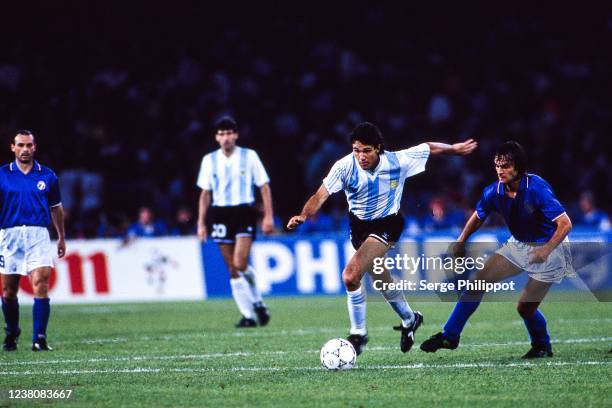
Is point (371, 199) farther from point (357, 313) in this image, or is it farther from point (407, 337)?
point (407, 337)

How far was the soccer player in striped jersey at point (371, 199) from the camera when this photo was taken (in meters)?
9.05

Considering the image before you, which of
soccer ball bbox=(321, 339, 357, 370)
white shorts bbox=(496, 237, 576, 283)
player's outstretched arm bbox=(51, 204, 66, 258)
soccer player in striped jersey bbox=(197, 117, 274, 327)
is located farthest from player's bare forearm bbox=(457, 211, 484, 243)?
soccer player in striped jersey bbox=(197, 117, 274, 327)

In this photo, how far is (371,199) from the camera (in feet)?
30.7

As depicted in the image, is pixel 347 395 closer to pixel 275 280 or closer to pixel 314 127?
pixel 275 280

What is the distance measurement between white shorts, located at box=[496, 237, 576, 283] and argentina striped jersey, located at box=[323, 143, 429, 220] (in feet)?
3.40

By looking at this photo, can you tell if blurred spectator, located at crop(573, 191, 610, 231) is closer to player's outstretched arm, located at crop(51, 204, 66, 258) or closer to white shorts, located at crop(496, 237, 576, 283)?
white shorts, located at crop(496, 237, 576, 283)

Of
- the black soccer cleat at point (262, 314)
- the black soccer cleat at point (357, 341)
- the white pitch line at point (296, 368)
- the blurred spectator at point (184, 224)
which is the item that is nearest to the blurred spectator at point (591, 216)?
the blurred spectator at point (184, 224)

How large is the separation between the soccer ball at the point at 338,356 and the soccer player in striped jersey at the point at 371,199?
480 mm

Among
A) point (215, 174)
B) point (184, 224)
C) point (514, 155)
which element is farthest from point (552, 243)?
point (184, 224)

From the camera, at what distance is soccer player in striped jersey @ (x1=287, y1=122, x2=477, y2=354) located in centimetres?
905

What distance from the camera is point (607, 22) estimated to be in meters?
26.6

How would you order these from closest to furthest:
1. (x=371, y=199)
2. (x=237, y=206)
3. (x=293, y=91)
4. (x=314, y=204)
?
(x=314, y=204) → (x=371, y=199) → (x=237, y=206) → (x=293, y=91)

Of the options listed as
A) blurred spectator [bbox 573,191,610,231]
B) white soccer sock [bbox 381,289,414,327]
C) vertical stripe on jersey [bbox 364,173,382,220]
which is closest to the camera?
vertical stripe on jersey [bbox 364,173,382,220]

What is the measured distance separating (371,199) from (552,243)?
5.47 ft
